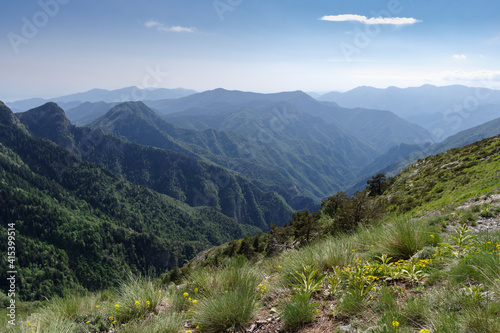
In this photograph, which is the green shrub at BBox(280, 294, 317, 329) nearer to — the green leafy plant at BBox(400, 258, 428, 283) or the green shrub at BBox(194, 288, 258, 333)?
the green shrub at BBox(194, 288, 258, 333)

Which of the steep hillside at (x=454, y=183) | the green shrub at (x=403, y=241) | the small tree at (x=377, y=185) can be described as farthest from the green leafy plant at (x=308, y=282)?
the small tree at (x=377, y=185)

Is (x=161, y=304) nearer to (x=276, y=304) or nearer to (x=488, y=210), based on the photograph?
(x=276, y=304)

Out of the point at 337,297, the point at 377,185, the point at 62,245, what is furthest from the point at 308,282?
Answer: the point at 62,245

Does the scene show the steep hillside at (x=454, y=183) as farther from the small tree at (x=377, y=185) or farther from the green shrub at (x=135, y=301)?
the green shrub at (x=135, y=301)

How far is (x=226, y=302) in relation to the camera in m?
4.64

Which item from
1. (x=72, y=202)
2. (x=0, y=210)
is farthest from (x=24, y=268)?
(x=72, y=202)

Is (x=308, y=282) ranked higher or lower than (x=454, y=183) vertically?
higher

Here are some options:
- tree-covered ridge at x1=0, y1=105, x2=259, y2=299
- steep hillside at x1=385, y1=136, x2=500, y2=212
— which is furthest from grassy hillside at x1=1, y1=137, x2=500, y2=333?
tree-covered ridge at x1=0, y1=105, x2=259, y2=299

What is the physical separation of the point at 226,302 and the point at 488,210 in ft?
39.0

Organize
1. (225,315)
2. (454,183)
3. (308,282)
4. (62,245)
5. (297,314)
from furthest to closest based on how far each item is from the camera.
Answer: (62,245) → (454,183) → (308,282) → (225,315) → (297,314)

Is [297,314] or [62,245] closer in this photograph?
[297,314]

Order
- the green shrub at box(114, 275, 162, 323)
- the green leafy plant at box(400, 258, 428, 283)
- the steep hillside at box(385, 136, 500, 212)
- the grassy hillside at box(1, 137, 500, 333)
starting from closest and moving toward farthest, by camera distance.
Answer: the grassy hillside at box(1, 137, 500, 333) → the green leafy plant at box(400, 258, 428, 283) → the green shrub at box(114, 275, 162, 323) → the steep hillside at box(385, 136, 500, 212)

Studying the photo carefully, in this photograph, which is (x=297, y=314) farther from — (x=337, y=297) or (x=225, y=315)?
(x=225, y=315)

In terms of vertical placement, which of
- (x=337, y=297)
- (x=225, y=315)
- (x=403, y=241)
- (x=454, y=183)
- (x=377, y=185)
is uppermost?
(x=403, y=241)
